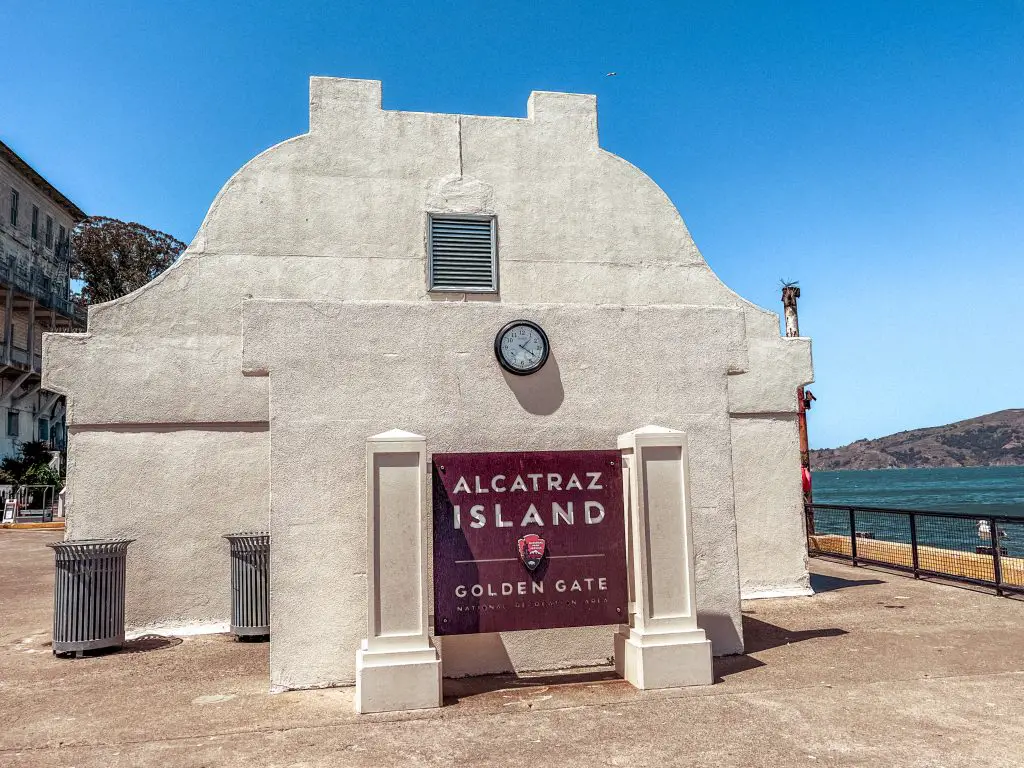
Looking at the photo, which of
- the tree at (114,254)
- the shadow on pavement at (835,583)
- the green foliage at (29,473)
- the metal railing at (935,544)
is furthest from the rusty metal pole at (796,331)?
the tree at (114,254)

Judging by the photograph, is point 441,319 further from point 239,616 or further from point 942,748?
point 942,748

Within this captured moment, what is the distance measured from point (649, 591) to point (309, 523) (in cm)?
328

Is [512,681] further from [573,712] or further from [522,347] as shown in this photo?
[522,347]

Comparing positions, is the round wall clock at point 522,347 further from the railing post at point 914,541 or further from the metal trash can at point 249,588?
the railing post at point 914,541

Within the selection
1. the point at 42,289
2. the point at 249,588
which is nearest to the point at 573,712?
the point at 249,588

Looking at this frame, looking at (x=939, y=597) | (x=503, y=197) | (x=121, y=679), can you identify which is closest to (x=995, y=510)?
(x=939, y=597)

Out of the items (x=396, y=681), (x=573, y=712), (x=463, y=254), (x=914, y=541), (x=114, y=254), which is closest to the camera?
(x=573, y=712)

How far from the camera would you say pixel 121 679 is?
25.3 ft

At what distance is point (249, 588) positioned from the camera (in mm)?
9391

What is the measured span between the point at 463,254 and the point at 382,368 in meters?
4.28

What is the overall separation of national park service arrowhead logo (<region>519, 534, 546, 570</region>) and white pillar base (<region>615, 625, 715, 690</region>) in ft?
3.75

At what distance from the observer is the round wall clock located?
766 centimetres

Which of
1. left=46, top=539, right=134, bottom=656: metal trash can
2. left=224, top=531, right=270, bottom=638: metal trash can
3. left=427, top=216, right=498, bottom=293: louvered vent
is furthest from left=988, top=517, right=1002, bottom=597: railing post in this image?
left=46, top=539, right=134, bottom=656: metal trash can

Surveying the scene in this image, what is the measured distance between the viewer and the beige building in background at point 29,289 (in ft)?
123
